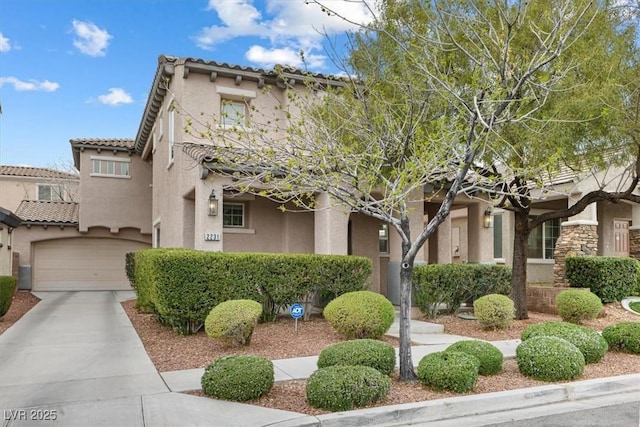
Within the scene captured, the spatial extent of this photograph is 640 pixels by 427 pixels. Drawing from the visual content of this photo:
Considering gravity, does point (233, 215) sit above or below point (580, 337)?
above

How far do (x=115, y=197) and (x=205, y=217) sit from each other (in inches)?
507

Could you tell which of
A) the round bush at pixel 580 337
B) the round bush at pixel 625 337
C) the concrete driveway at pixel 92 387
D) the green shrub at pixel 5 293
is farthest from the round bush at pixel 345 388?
the green shrub at pixel 5 293

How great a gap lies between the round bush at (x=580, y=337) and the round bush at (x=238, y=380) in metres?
4.79

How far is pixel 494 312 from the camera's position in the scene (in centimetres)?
1142

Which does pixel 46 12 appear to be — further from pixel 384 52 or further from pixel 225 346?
pixel 225 346

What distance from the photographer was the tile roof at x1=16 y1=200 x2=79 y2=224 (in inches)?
922

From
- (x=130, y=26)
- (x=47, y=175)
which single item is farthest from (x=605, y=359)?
(x=47, y=175)

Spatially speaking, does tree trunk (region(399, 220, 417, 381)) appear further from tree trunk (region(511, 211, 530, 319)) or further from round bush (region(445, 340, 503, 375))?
tree trunk (region(511, 211, 530, 319))

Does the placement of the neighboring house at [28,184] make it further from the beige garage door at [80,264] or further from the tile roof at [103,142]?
the tile roof at [103,142]

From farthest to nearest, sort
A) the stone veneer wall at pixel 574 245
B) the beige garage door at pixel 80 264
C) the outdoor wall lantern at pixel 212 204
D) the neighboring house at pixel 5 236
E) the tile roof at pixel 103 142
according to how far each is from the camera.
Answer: the beige garage door at pixel 80 264 < the tile roof at pixel 103 142 < the stone veneer wall at pixel 574 245 < the neighboring house at pixel 5 236 < the outdoor wall lantern at pixel 212 204

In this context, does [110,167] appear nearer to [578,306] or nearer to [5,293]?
[5,293]

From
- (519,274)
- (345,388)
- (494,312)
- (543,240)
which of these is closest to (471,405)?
(345,388)

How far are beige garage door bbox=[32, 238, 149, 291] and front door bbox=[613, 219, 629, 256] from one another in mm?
20826

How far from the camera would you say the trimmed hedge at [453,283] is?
42.7 ft
